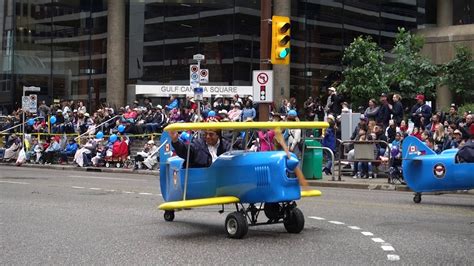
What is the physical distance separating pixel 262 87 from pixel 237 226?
11048mm

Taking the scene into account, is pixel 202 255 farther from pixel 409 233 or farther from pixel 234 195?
pixel 409 233

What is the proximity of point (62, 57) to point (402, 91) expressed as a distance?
73.1 feet

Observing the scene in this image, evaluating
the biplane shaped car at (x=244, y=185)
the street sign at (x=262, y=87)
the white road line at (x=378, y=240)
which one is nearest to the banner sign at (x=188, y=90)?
the street sign at (x=262, y=87)

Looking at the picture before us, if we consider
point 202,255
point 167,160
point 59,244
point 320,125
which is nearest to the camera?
point 202,255

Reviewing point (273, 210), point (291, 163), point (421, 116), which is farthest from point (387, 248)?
point (421, 116)

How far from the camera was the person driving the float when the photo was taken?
32.8ft

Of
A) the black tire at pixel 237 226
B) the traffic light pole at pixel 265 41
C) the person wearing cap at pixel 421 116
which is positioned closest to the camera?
the black tire at pixel 237 226

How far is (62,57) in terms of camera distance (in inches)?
1710

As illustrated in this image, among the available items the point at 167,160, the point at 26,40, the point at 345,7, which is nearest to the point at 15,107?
the point at 26,40

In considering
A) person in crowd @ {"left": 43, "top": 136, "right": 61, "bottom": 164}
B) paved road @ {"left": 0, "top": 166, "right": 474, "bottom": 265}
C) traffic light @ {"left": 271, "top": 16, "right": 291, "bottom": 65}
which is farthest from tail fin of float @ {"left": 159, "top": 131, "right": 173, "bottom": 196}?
person in crowd @ {"left": 43, "top": 136, "right": 61, "bottom": 164}

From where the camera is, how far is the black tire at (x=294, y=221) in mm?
9859

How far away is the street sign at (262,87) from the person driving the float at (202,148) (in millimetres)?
9230

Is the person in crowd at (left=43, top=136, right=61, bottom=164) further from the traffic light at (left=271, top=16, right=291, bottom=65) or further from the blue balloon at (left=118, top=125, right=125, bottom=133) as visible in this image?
the traffic light at (left=271, top=16, right=291, bottom=65)

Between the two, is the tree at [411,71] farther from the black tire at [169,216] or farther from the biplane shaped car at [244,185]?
the biplane shaped car at [244,185]
